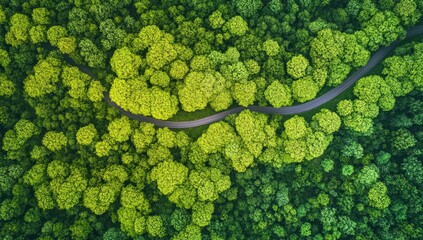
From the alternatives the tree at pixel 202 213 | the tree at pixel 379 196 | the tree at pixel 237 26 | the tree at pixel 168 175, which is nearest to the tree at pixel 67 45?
the tree at pixel 168 175

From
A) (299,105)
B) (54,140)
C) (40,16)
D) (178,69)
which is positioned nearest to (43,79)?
(54,140)

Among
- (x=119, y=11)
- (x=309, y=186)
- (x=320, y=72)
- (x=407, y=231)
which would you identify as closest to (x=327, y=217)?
(x=309, y=186)

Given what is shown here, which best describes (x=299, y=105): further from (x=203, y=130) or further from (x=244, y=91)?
(x=203, y=130)

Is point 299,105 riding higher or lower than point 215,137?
higher

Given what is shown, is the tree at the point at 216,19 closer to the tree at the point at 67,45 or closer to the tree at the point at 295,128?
the tree at the point at 295,128

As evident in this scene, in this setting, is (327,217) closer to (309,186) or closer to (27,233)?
(309,186)
